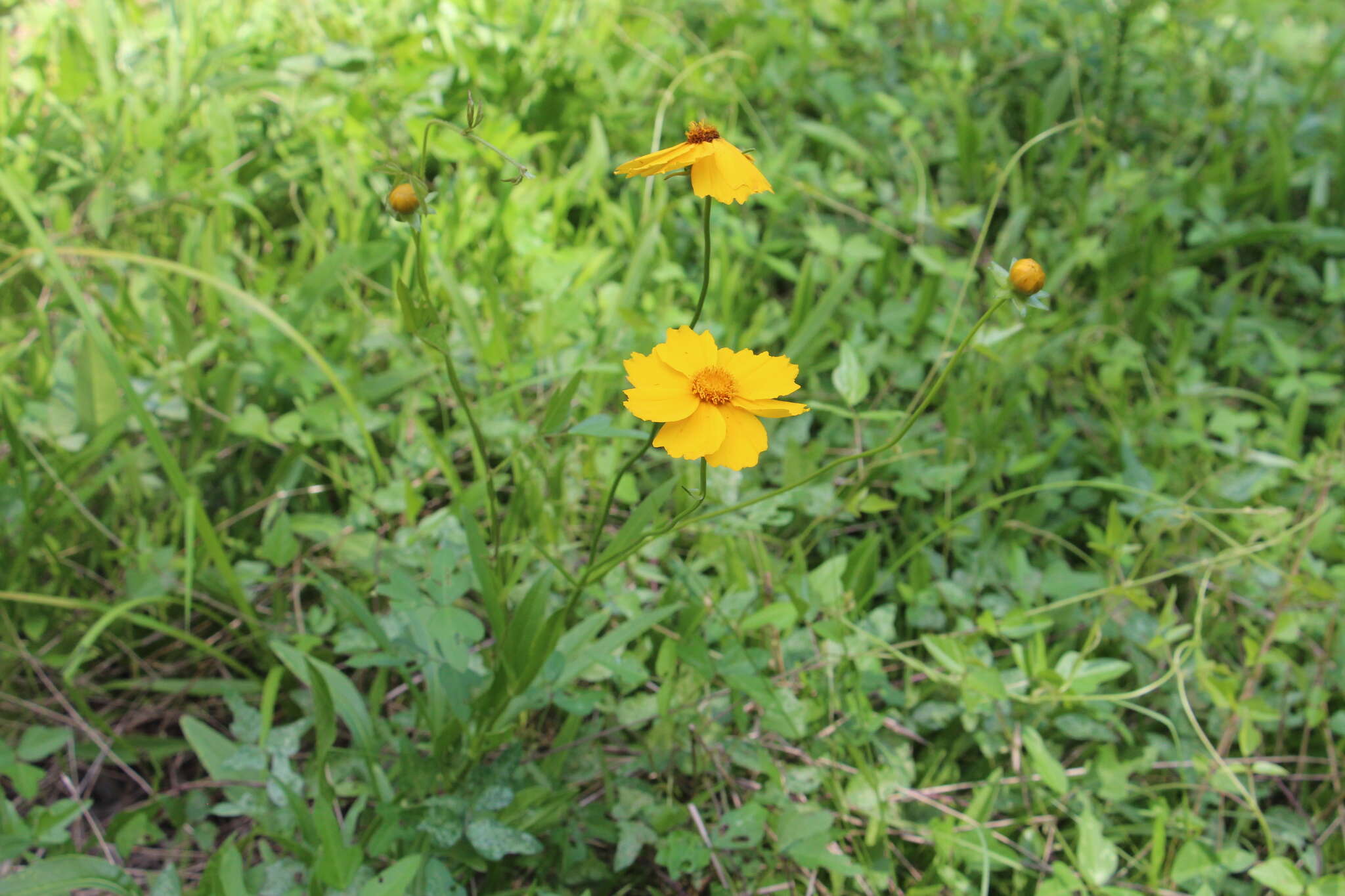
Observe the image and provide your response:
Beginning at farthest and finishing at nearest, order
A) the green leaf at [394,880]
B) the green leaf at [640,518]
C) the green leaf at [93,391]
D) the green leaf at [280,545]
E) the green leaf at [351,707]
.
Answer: the green leaf at [93,391]
the green leaf at [280,545]
the green leaf at [351,707]
the green leaf at [640,518]
the green leaf at [394,880]

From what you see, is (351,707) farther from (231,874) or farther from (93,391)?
(93,391)

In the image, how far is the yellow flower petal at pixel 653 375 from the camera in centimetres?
86

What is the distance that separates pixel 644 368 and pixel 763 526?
0.75 metres

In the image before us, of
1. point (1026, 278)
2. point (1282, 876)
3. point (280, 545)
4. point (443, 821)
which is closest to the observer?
point (1026, 278)

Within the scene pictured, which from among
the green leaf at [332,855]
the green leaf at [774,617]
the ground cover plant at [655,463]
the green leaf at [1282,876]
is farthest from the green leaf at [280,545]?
the green leaf at [1282,876]

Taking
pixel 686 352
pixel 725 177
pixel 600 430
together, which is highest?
pixel 725 177

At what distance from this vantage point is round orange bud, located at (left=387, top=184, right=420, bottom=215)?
833 millimetres

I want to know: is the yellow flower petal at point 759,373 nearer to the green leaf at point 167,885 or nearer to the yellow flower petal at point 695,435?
the yellow flower petal at point 695,435

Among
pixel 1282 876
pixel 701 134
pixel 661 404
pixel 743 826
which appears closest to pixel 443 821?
pixel 743 826

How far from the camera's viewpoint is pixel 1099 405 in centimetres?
187

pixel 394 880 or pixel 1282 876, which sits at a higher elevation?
pixel 394 880

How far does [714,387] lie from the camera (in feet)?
2.87

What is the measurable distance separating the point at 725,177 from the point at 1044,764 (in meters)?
0.87

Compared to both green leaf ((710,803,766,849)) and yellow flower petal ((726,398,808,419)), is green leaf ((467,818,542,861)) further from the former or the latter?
yellow flower petal ((726,398,808,419))
